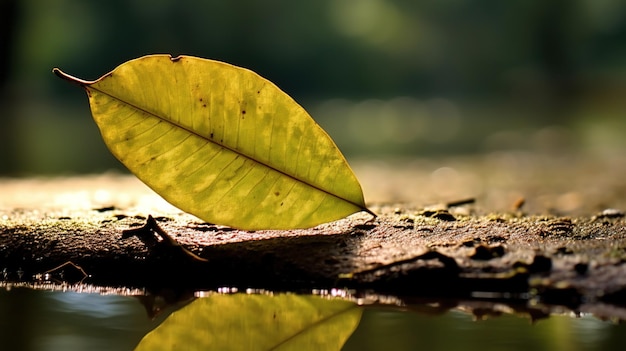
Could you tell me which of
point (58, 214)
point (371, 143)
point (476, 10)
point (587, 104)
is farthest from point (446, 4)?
point (58, 214)

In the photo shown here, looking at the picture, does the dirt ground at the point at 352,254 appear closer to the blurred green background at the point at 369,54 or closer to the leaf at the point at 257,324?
the leaf at the point at 257,324

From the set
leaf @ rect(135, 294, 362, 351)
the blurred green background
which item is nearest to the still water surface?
leaf @ rect(135, 294, 362, 351)

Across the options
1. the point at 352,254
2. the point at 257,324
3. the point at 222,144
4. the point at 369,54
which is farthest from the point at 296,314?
the point at 369,54

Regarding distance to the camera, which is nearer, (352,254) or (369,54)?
(352,254)

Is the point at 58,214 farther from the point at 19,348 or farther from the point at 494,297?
the point at 494,297

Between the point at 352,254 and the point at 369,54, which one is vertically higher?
the point at 369,54

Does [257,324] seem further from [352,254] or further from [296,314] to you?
[352,254]
